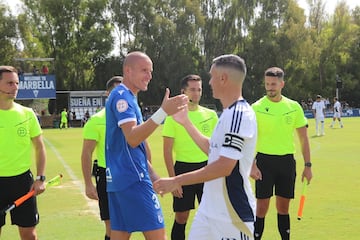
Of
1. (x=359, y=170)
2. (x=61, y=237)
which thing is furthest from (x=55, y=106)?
(x=61, y=237)

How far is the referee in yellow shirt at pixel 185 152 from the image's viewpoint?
21.6 feet

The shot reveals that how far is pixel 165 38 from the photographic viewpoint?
57656 millimetres

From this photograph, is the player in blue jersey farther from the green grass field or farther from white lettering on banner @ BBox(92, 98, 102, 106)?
white lettering on banner @ BBox(92, 98, 102, 106)

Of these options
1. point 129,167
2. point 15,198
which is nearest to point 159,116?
point 129,167

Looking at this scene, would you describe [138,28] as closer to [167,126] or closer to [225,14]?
[225,14]

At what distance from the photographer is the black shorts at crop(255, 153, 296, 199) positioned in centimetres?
679

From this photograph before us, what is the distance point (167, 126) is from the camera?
6.76m

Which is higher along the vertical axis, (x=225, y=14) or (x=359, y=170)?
(x=225, y=14)

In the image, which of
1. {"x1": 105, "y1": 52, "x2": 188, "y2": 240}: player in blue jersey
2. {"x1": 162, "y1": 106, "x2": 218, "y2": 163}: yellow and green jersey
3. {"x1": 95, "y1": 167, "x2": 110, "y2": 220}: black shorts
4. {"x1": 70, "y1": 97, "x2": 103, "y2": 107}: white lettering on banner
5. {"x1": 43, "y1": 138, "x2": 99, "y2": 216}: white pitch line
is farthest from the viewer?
{"x1": 70, "y1": 97, "x2": 103, "y2": 107}: white lettering on banner

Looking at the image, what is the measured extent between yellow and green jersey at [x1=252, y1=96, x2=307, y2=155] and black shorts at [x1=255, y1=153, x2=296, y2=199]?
94 mm

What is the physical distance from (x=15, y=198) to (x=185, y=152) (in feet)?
7.25

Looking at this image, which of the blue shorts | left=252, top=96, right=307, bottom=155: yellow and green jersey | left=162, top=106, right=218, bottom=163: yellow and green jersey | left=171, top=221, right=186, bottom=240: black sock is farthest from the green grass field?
the blue shorts

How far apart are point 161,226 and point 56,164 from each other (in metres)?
12.4

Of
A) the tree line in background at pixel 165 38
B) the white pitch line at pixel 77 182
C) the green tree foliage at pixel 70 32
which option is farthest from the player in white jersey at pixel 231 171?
the green tree foliage at pixel 70 32
